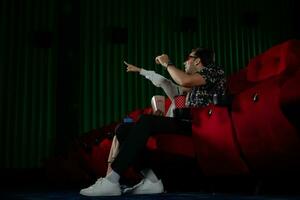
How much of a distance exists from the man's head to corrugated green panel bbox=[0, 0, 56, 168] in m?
2.42

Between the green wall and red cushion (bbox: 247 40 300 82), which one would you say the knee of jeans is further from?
the green wall

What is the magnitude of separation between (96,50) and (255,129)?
10.0ft

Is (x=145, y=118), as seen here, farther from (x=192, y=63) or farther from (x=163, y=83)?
(x=163, y=83)

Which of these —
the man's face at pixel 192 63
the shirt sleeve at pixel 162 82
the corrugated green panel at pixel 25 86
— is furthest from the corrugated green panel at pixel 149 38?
the man's face at pixel 192 63

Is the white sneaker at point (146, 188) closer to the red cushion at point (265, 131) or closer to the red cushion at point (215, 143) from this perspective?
the red cushion at point (215, 143)

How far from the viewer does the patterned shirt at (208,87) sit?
1926 mm

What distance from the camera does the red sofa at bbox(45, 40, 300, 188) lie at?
4.27ft

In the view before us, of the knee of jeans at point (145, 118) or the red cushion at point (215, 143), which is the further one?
the knee of jeans at point (145, 118)

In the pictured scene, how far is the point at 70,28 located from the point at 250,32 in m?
2.10

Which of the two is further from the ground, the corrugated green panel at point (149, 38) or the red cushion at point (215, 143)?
the corrugated green panel at point (149, 38)

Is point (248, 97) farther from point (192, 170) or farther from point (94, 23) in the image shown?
point (94, 23)

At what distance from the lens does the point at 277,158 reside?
138cm

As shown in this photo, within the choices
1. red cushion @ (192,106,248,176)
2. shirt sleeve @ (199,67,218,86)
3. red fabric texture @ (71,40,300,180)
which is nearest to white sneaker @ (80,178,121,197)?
red fabric texture @ (71,40,300,180)

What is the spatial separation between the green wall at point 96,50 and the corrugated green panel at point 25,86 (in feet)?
0.03
